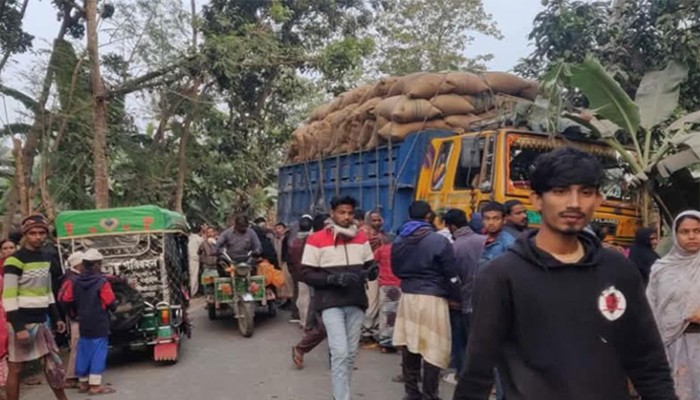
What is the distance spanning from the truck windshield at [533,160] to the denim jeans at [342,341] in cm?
280

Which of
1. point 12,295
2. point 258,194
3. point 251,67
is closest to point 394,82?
point 251,67

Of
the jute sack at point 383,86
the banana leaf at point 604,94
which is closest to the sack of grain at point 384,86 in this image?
the jute sack at point 383,86

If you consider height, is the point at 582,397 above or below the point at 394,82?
below

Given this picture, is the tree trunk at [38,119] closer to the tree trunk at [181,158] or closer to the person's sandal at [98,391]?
the tree trunk at [181,158]

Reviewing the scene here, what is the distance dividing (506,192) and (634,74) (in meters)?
4.91

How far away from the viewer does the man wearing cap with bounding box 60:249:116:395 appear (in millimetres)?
7160

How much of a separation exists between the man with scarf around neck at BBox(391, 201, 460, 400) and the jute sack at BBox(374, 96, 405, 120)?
4252 mm

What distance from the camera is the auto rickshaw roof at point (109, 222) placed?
8352 millimetres

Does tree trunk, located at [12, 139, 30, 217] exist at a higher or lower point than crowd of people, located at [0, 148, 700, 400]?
higher

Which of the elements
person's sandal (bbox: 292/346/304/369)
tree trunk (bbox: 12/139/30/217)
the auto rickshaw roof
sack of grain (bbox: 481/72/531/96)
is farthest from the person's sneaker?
tree trunk (bbox: 12/139/30/217)

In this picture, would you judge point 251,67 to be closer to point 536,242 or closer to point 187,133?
point 187,133

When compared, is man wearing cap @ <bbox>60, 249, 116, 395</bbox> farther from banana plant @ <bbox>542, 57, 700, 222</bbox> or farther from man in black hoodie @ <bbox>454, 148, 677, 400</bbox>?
man in black hoodie @ <bbox>454, 148, 677, 400</bbox>

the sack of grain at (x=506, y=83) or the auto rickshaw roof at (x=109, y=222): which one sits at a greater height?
the sack of grain at (x=506, y=83)

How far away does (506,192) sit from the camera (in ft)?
25.8
